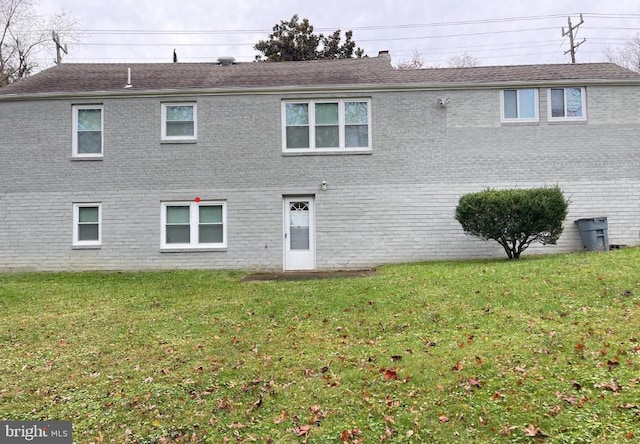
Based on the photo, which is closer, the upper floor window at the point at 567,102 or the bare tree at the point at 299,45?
the upper floor window at the point at 567,102

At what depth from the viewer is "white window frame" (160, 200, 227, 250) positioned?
13.0 metres

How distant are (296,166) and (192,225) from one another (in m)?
3.49

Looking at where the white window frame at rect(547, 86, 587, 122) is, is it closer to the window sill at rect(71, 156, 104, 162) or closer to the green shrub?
the green shrub

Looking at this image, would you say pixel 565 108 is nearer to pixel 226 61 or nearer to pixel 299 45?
pixel 226 61

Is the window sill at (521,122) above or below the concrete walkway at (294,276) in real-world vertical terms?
above

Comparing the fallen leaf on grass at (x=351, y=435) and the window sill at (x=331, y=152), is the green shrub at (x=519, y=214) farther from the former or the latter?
the fallen leaf on grass at (x=351, y=435)

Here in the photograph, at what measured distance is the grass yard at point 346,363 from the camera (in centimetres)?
365

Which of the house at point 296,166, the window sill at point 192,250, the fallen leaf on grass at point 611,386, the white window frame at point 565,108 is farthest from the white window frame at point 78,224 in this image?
the white window frame at point 565,108

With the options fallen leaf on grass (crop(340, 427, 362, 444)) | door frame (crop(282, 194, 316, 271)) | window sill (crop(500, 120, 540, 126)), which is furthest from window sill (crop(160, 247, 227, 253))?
fallen leaf on grass (crop(340, 427, 362, 444))

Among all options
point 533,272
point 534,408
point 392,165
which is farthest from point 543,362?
point 392,165

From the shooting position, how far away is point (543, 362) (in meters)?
4.53

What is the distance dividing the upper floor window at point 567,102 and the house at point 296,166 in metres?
0.04

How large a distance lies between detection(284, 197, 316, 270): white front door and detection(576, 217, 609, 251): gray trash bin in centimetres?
755

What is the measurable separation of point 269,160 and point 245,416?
32.7 feet
